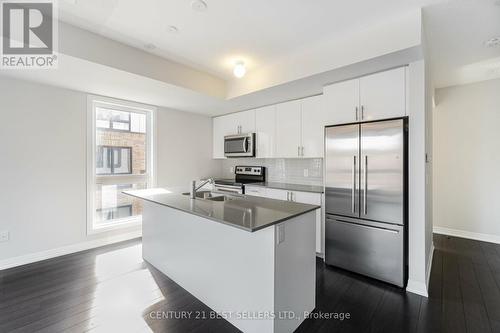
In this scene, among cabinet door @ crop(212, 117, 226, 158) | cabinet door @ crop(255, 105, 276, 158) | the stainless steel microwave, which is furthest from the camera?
cabinet door @ crop(212, 117, 226, 158)

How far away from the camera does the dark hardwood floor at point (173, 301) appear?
5.88ft

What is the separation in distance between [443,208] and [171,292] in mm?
4632

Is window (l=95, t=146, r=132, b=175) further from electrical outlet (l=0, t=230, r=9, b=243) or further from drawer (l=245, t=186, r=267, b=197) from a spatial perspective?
drawer (l=245, t=186, r=267, b=197)

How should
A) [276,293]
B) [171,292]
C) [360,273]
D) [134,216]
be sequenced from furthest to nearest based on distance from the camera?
1. [134,216]
2. [360,273]
3. [171,292]
4. [276,293]

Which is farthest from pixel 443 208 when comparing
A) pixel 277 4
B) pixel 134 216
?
pixel 134 216

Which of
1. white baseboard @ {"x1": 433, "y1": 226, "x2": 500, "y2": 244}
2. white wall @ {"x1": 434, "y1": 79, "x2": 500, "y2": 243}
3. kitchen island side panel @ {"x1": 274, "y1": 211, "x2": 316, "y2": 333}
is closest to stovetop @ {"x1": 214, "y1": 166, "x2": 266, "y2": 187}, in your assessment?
kitchen island side panel @ {"x1": 274, "y1": 211, "x2": 316, "y2": 333}

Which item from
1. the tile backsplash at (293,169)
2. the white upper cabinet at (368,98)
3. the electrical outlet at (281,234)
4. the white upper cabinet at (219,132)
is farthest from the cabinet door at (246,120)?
the electrical outlet at (281,234)

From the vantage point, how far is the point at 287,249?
65.6 inches

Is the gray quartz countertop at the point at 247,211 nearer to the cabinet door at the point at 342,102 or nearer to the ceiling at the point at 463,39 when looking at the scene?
the cabinet door at the point at 342,102

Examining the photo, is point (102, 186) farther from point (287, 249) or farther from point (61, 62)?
point (287, 249)

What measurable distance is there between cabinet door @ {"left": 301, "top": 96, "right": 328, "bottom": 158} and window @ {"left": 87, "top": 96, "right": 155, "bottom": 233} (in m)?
2.68

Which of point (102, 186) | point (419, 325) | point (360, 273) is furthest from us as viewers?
point (102, 186)

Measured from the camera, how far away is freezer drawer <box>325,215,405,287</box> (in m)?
2.32

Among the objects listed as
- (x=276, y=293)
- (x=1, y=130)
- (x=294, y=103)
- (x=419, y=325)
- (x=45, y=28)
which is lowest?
(x=419, y=325)
